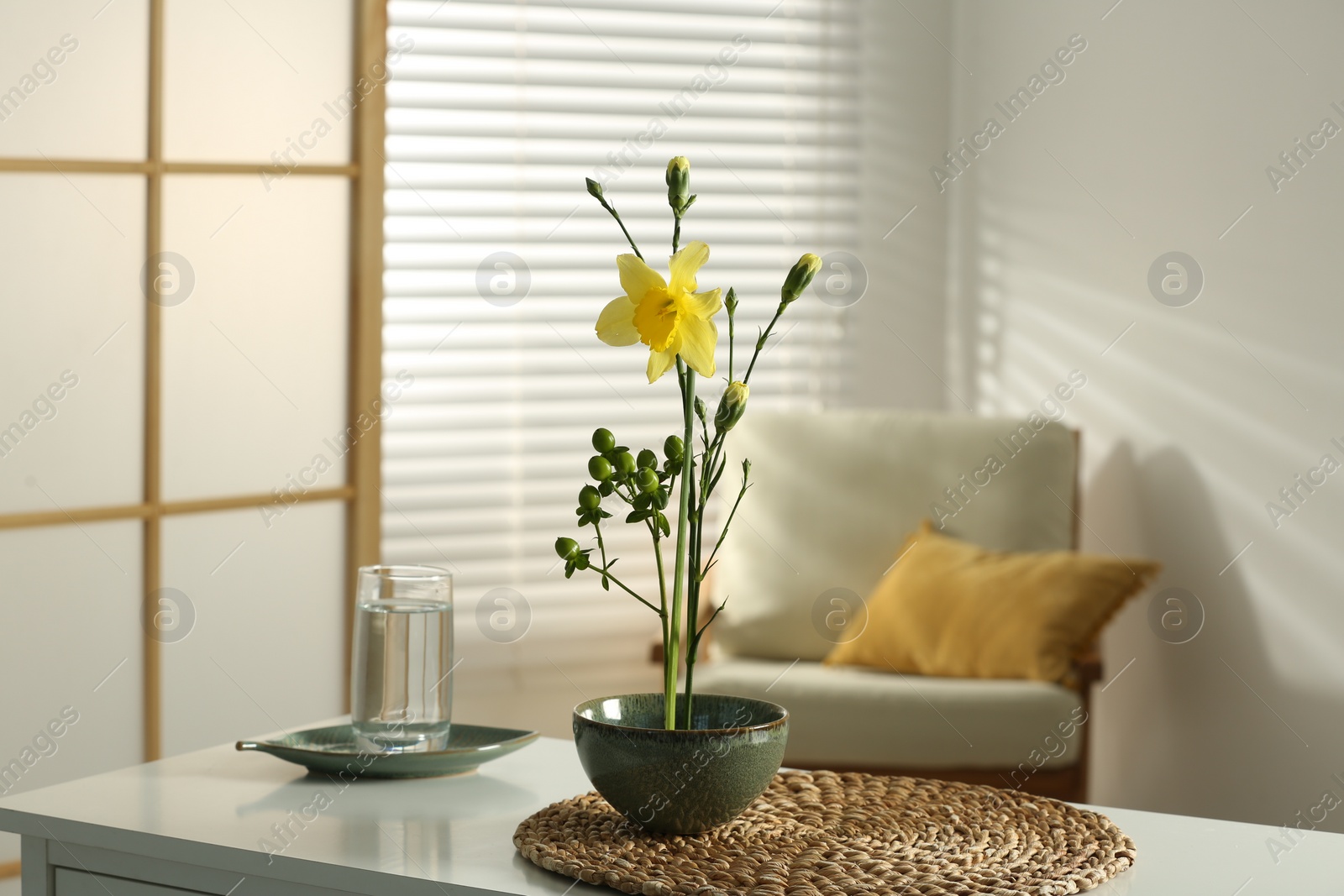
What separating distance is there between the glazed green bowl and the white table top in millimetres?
114

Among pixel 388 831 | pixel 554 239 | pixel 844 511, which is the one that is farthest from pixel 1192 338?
pixel 388 831

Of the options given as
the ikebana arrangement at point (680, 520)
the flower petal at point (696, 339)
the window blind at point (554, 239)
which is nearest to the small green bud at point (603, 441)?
the ikebana arrangement at point (680, 520)

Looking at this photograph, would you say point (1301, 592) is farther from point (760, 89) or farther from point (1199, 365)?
point (760, 89)

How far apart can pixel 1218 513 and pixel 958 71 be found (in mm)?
1498

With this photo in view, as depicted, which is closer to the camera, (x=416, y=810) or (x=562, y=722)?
(x=416, y=810)

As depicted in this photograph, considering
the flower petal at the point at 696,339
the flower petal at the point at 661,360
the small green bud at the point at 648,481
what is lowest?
the small green bud at the point at 648,481

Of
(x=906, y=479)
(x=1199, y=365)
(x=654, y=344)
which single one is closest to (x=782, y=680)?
(x=906, y=479)

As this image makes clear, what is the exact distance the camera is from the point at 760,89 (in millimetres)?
3623

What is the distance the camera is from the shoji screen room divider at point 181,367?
2.48m

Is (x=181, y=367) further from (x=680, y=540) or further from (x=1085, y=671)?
(x=1085, y=671)

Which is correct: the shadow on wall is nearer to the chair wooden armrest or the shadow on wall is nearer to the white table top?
the chair wooden armrest

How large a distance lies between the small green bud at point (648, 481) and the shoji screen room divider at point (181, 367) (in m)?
1.66

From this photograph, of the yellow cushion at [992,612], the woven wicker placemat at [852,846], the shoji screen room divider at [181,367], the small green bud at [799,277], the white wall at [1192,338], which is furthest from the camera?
the yellow cushion at [992,612]

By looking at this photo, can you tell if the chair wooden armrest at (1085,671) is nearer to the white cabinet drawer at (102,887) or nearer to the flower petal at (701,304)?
the flower petal at (701,304)
